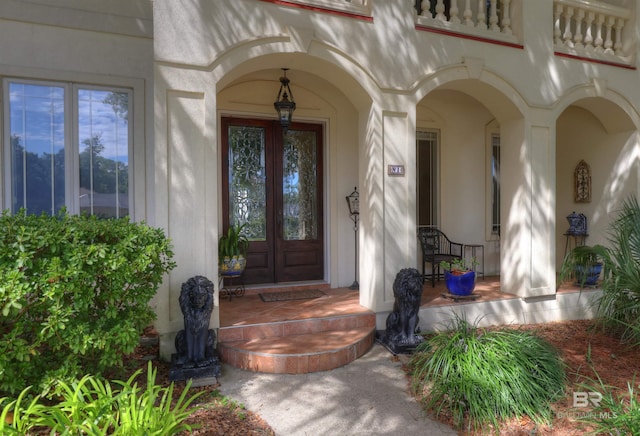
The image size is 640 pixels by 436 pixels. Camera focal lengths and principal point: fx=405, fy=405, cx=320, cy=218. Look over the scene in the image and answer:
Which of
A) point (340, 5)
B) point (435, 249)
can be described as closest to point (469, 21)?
point (340, 5)

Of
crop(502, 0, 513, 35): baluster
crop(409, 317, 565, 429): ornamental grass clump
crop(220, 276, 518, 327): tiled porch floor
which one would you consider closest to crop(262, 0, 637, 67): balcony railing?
crop(502, 0, 513, 35): baluster

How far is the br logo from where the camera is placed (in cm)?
312

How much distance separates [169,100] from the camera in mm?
3881

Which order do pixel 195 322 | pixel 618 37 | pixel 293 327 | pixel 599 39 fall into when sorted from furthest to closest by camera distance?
pixel 618 37, pixel 599 39, pixel 293 327, pixel 195 322

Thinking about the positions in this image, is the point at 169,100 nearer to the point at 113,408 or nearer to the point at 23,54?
the point at 23,54

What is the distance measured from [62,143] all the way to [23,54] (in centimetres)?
104

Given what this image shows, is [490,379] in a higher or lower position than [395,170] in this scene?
lower

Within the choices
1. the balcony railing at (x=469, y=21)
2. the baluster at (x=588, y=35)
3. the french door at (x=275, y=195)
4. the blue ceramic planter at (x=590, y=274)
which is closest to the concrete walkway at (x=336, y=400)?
the french door at (x=275, y=195)

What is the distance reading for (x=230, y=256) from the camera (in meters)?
5.14

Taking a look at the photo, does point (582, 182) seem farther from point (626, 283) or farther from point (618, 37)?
point (626, 283)

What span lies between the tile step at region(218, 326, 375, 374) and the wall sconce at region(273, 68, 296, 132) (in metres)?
2.86

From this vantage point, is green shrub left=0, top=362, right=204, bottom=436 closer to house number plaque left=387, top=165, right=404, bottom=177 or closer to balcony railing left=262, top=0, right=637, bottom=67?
house number plaque left=387, top=165, right=404, bottom=177

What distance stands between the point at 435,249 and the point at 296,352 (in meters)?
3.51

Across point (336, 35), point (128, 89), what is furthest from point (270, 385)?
point (128, 89)
